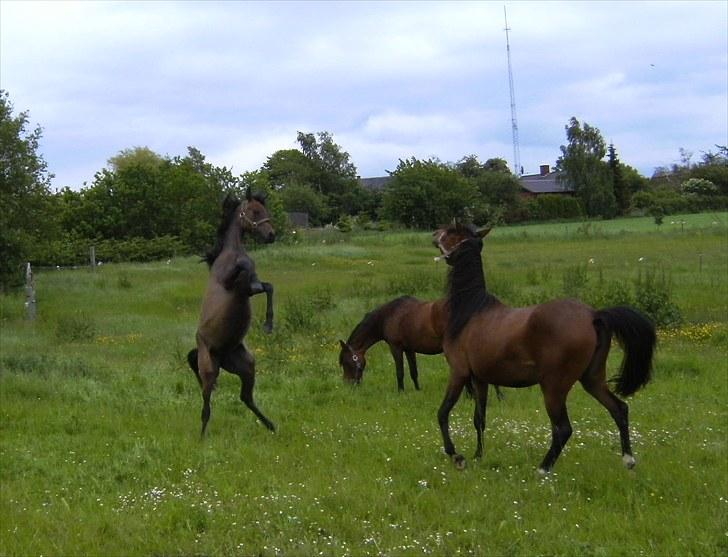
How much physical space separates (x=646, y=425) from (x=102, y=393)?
7.05m

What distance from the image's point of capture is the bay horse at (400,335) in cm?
1196

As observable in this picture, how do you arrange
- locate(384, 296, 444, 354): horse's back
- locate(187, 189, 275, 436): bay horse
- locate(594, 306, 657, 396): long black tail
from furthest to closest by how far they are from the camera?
locate(384, 296, 444, 354): horse's back, locate(187, 189, 275, 436): bay horse, locate(594, 306, 657, 396): long black tail

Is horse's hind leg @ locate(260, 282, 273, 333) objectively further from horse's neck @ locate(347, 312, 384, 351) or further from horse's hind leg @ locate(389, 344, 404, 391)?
horse's neck @ locate(347, 312, 384, 351)

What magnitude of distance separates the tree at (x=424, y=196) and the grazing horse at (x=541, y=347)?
6167 cm

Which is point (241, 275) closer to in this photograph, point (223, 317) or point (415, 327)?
point (223, 317)

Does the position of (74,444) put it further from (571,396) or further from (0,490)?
(571,396)

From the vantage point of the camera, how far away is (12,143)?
30375mm

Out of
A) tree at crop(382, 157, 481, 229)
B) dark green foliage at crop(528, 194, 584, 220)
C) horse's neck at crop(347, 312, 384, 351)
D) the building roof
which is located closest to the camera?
horse's neck at crop(347, 312, 384, 351)

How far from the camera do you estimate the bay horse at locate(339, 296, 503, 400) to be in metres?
12.0

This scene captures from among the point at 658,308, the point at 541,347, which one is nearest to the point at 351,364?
the point at 541,347

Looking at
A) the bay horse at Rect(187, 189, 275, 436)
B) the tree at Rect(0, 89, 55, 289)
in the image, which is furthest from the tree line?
the bay horse at Rect(187, 189, 275, 436)

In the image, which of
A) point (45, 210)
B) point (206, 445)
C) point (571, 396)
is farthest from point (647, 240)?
point (206, 445)

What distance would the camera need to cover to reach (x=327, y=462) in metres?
8.06

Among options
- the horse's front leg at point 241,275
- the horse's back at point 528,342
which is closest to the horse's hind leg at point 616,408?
the horse's back at point 528,342
